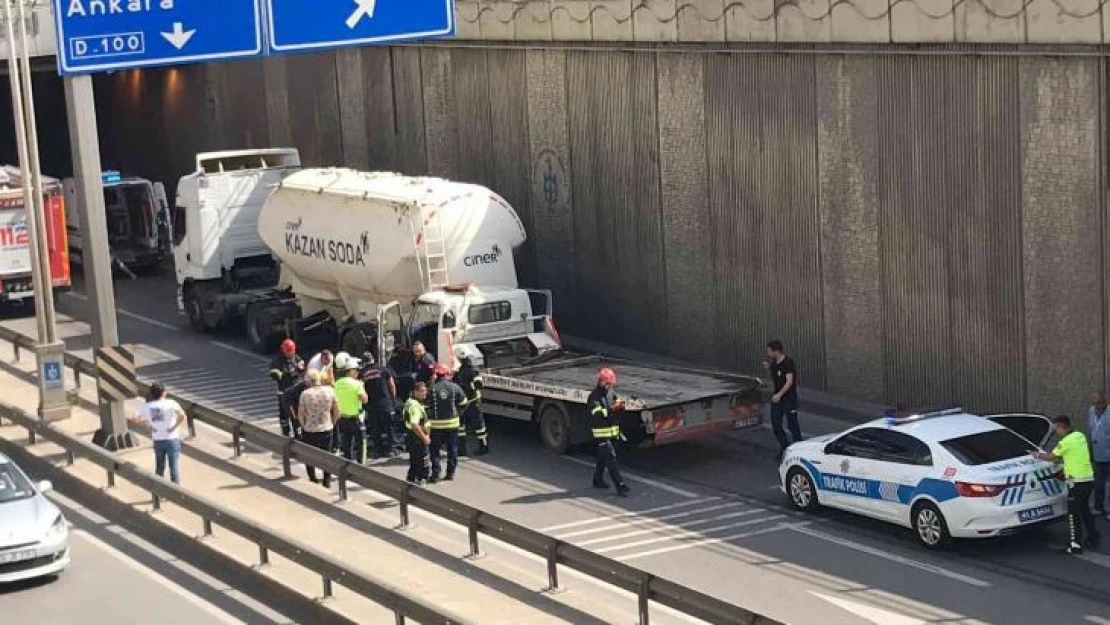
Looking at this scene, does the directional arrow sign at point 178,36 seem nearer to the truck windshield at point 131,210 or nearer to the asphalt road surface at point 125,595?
the asphalt road surface at point 125,595

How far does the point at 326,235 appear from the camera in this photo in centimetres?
3002

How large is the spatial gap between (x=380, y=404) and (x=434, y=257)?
162 inches

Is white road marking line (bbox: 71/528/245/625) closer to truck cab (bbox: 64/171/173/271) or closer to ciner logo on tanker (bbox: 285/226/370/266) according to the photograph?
ciner logo on tanker (bbox: 285/226/370/266)

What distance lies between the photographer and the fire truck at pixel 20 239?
37.2m

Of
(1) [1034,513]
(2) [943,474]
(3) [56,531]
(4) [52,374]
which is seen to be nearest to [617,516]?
(2) [943,474]

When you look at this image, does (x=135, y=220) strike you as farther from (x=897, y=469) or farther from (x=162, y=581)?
(x=897, y=469)

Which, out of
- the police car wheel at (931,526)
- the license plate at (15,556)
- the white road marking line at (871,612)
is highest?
the license plate at (15,556)

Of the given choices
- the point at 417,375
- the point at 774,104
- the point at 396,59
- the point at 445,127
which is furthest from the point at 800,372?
the point at 396,59

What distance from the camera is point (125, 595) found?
17578mm

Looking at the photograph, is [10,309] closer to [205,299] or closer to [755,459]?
[205,299]

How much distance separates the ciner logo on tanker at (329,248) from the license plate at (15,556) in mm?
11845

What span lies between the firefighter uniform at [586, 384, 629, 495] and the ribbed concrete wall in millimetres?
5408

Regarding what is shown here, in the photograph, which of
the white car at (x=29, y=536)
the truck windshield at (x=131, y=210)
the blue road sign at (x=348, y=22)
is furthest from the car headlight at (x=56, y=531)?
the truck windshield at (x=131, y=210)

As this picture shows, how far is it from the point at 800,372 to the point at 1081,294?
18.7 ft
